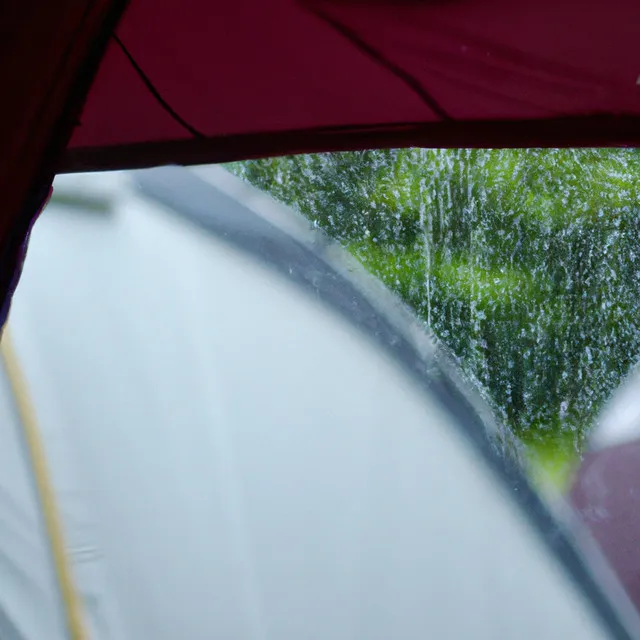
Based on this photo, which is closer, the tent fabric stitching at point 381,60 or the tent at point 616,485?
the tent fabric stitching at point 381,60

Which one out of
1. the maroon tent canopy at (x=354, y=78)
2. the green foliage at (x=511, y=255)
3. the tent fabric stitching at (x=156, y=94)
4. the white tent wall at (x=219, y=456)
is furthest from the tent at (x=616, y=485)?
the tent fabric stitching at (x=156, y=94)

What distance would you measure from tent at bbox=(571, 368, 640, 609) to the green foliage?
4cm

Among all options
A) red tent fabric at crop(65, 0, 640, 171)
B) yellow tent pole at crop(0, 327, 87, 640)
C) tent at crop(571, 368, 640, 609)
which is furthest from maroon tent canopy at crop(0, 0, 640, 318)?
tent at crop(571, 368, 640, 609)

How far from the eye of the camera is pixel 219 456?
1.04 meters

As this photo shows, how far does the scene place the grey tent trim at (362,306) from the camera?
110 cm

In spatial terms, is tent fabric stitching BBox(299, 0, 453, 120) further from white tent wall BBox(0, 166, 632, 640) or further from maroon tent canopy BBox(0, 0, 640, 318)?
white tent wall BBox(0, 166, 632, 640)

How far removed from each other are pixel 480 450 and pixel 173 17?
2.43 feet

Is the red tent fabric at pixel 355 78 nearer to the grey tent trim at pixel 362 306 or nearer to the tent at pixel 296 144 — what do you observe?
the tent at pixel 296 144

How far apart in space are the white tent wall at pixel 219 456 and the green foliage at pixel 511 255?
135mm

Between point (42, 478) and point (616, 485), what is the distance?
0.87 metres

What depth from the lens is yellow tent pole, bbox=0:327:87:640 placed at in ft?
3.38

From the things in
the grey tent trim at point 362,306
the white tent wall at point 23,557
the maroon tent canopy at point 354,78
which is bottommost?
the white tent wall at point 23,557

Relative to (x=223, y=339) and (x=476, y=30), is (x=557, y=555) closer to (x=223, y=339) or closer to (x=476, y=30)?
(x=223, y=339)

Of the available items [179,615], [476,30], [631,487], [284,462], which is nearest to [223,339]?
[284,462]
